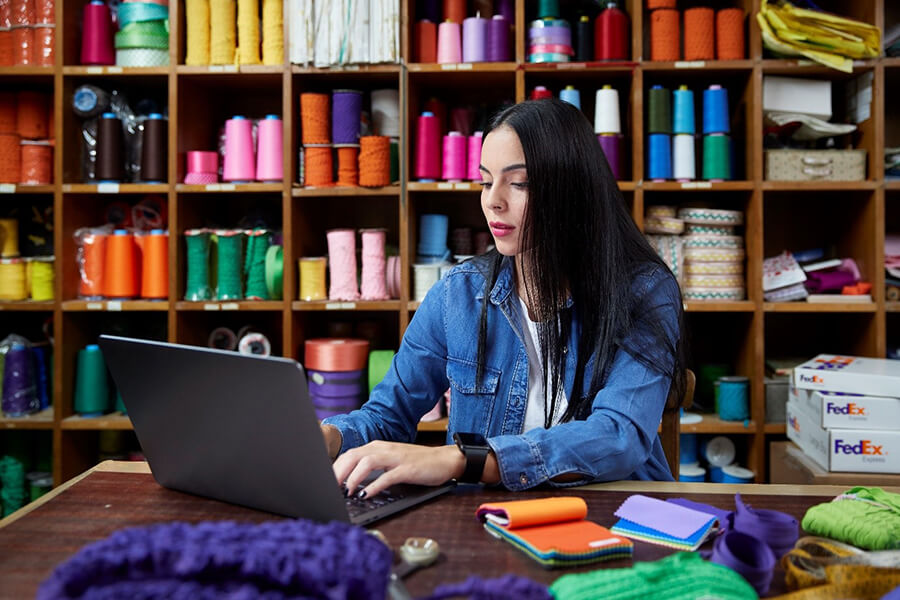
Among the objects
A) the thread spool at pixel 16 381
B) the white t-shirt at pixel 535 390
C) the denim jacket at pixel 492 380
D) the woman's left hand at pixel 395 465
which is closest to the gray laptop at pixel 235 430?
the woman's left hand at pixel 395 465

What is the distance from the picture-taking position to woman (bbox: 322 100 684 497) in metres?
1.18

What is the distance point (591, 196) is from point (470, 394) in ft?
1.38

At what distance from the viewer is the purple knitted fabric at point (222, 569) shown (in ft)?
1.90

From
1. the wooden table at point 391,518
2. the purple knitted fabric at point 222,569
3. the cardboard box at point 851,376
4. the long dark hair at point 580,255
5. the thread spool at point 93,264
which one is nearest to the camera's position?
the purple knitted fabric at point 222,569

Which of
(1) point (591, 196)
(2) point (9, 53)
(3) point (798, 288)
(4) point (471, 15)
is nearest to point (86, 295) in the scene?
(2) point (9, 53)

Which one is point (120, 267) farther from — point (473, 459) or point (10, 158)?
point (473, 459)

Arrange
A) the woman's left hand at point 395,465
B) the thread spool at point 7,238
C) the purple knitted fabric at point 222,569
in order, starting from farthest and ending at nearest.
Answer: the thread spool at point 7,238
the woman's left hand at point 395,465
the purple knitted fabric at point 222,569

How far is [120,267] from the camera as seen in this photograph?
262cm

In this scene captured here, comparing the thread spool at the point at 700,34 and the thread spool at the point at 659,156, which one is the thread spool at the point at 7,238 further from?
the thread spool at the point at 700,34

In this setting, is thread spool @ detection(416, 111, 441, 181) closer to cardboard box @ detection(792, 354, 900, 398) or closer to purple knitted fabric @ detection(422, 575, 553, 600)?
cardboard box @ detection(792, 354, 900, 398)

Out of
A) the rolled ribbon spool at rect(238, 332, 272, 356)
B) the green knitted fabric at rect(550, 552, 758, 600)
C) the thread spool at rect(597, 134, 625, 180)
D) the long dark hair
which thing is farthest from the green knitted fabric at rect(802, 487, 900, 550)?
the rolled ribbon spool at rect(238, 332, 272, 356)

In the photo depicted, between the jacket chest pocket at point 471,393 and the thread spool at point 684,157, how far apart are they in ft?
4.90

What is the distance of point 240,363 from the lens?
79 centimetres

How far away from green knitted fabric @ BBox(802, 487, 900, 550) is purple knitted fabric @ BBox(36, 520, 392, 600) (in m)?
0.55
